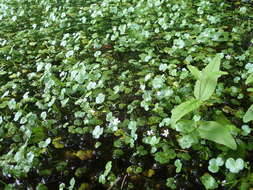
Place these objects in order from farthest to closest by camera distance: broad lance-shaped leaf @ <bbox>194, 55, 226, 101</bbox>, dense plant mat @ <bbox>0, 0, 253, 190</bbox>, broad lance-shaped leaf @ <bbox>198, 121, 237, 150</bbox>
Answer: broad lance-shaped leaf @ <bbox>194, 55, 226, 101</bbox> → dense plant mat @ <bbox>0, 0, 253, 190</bbox> → broad lance-shaped leaf @ <bbox>198, 121, 237, 150</bbox>

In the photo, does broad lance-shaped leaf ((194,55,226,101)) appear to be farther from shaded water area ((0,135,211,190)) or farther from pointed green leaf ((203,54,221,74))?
shaded water area ((0,135,211,190))

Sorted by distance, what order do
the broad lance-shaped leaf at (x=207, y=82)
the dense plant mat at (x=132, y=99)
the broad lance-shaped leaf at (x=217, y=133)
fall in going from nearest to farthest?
the broad lance-shaped leaf at (x=217, y=133), the dense plant mat at (x=132, y=99), the broad lance-shaped leaf at (x=207, y=82)

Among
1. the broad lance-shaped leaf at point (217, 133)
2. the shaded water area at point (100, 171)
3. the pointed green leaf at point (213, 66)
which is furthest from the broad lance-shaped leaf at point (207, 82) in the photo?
the shaded water area at point (100, 171)

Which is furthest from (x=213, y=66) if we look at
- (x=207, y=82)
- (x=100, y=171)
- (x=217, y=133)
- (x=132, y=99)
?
(x=100, y=171)

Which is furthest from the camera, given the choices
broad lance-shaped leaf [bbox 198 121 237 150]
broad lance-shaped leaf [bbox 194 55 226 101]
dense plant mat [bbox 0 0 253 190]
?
broad lance-shaped leaf [bbox 194 55 226 101]

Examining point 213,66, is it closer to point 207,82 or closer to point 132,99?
point 207,82

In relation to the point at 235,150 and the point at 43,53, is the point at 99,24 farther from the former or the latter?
the point at 235,150

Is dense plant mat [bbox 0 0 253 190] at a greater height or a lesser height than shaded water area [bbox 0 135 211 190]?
greater

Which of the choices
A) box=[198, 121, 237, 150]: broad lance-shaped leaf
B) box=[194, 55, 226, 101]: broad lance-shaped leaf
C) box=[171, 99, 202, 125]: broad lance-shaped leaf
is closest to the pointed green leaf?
box=[194, 55, 226, 101]: broad lance-shaped leaf

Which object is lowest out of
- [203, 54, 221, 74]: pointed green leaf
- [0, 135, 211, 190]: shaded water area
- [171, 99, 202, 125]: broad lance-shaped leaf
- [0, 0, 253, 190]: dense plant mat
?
[0, 135, 211, 190]: shaded water area

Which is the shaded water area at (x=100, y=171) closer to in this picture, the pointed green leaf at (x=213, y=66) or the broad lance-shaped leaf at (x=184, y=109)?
the broad lance-shaped leaf at (x=184, y=109)
